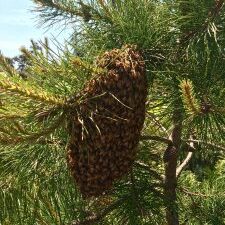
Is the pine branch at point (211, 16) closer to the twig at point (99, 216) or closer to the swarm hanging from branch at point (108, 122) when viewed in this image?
the swarm hanging from branch at point (108, 122)

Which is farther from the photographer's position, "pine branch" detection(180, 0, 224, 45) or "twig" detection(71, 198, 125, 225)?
"twig" detection(71, 198, 125, 225)

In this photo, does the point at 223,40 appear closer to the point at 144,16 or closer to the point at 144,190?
the point at 144,16

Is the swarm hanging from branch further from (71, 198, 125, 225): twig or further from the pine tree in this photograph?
(71, 198, 125, 225): twig

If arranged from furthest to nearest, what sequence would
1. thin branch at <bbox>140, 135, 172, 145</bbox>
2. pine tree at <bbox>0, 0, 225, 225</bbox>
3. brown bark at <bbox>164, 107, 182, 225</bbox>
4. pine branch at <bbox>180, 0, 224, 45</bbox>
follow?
brown bark at <bbox>164, 107, 182, 225</bbox> → thin branch at <bbox>140, 135, 172, 145</bbox> → pine branch at <bbox>180, 0, 224, 45</bbox> → pine tree at <bbox>0, 0, 225, 225</bbox>

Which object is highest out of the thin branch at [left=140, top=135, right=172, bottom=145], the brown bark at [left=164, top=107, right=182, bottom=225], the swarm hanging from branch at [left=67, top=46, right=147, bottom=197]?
the swarm hanging from branch at [left=67, top=46, right=147, bottom=197]

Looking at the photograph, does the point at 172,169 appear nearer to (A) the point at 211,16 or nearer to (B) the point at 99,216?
(B) the point at 99,216

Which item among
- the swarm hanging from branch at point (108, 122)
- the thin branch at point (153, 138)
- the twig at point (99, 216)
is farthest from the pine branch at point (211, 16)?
the twig at point (99, 216)

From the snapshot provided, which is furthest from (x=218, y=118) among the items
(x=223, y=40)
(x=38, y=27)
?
(x=38, y=27)

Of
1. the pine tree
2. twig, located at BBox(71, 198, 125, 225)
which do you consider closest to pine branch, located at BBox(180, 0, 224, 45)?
the pine tree
